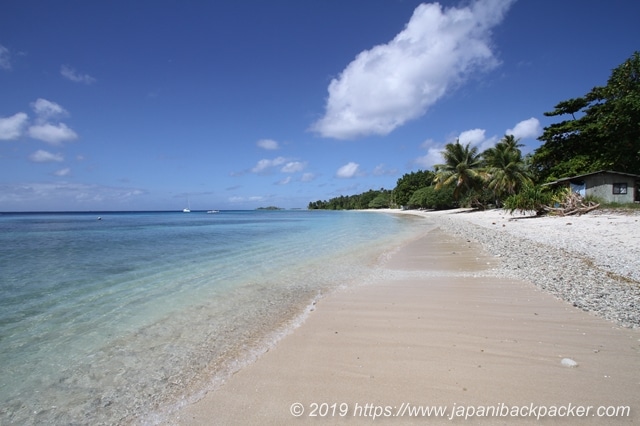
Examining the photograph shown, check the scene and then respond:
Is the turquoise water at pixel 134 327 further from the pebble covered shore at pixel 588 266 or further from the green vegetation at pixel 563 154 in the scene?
the green vegetation at pixel 563 154

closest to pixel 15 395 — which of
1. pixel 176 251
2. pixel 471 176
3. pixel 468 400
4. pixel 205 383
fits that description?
pixel 205 383

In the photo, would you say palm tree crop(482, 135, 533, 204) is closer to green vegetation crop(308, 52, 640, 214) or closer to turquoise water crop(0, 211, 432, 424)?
green vegetation crop(308, 52, 640, 214)

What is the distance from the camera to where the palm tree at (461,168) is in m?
45.4

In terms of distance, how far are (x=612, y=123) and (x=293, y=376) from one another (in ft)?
112

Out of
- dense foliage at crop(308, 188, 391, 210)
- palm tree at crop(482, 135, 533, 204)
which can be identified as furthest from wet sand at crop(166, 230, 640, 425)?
dense foliage at crop(308, 188, 391, 210)

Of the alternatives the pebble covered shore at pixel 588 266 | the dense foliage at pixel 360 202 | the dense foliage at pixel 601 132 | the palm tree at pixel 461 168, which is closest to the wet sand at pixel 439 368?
the pebble covered shore at pixel 588 266

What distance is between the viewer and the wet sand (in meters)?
2.58

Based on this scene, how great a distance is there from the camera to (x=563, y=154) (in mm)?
32156

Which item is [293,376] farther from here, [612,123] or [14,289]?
[612,123]

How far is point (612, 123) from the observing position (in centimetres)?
2520

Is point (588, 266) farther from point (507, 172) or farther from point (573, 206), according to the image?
point (507, 172)

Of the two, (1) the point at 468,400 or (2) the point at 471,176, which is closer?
(1) the point at 468,400

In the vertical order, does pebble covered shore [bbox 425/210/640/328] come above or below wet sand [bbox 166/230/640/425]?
above

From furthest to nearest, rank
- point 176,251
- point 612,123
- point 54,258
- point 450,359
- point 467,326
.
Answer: point 612,123, point 176,251, point 54,258, point 467,326, point 450,359
